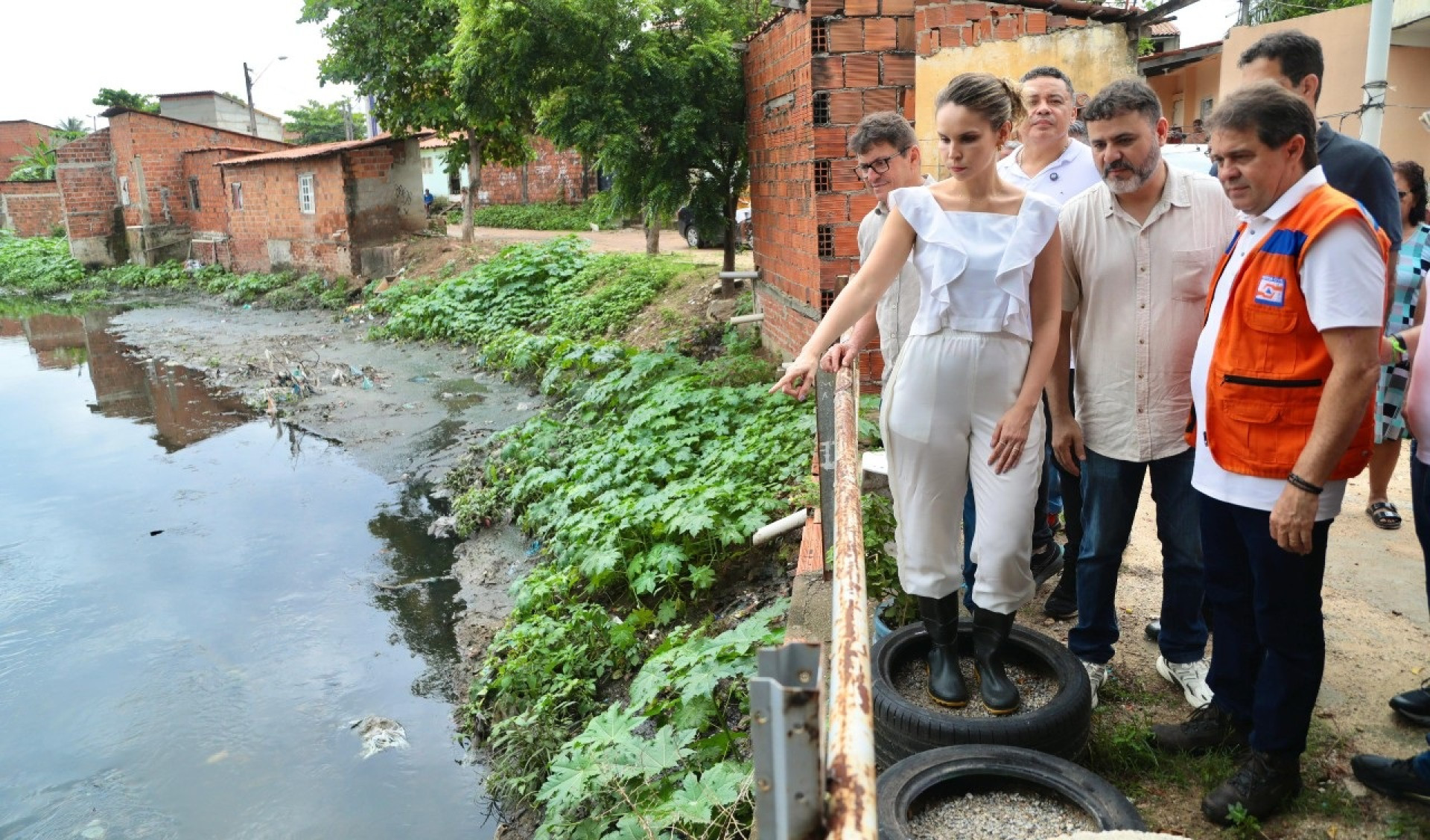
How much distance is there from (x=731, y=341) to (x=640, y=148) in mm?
2068

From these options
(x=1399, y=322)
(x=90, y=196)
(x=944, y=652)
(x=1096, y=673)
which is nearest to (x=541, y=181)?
(x=90, y=196)

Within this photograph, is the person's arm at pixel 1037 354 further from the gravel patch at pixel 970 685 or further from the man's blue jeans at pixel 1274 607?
the gravel patch at pixel 970 685

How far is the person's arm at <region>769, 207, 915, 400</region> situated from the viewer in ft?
7.98

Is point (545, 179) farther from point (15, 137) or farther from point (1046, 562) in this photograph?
point (15, 137)

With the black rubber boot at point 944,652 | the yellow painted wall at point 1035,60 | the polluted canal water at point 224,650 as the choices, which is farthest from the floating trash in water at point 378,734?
the yellow painted wall at point 1035,60

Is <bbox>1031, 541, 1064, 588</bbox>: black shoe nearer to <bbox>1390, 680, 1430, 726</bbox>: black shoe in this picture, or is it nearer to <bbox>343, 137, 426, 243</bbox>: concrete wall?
<bbox>1390, 680, 1430, 726</bbox>: black shoe

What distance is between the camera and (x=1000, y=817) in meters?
2.24

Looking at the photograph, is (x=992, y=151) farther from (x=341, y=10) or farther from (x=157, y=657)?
(x=341, y=10)

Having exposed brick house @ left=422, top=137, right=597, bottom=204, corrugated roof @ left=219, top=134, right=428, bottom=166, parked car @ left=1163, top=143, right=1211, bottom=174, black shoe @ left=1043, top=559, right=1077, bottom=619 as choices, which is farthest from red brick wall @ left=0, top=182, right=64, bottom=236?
black shoe @ left=1043, top=559, right=1077, bottom=619

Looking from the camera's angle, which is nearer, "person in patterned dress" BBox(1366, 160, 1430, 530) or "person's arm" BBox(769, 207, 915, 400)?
"person's arm" BBox(769, 207, 915, 400)

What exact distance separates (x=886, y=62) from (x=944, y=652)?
4634 mm

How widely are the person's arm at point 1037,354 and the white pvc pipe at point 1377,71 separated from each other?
19.8 feet

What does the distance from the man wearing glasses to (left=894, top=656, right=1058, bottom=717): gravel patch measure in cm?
93

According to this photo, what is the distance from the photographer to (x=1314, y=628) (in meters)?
2.40
